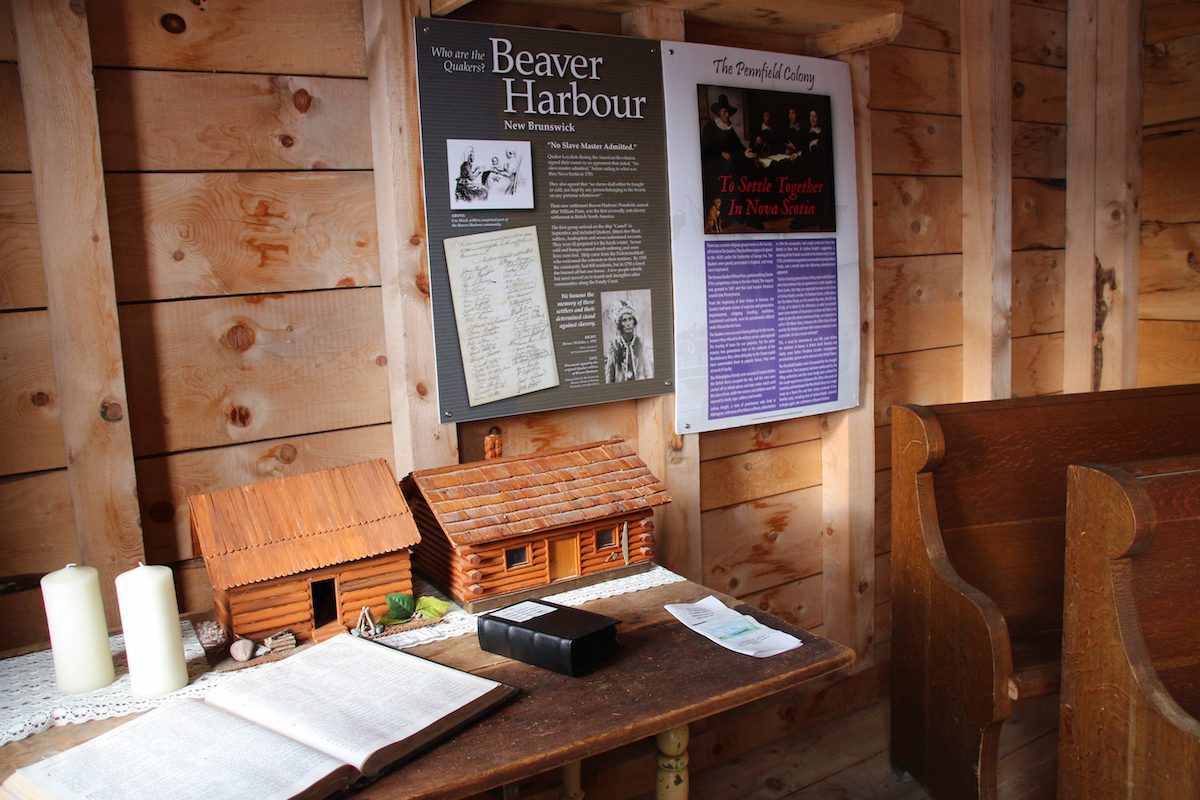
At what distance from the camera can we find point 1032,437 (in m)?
2.15

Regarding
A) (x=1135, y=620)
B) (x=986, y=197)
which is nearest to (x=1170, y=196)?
(x=986, y=197)

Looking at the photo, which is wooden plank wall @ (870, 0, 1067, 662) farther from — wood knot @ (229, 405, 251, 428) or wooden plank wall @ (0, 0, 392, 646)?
wood knot @ (229, 405, 251, 428)

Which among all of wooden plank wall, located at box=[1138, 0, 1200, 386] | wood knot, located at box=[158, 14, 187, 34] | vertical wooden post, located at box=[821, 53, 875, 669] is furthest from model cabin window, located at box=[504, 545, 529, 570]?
wooden plank wall, located at box=[1138, 0, 1200, 386]

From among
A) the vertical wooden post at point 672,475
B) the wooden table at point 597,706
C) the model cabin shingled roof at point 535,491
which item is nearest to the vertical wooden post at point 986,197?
the vertical wooden post at point 672,475

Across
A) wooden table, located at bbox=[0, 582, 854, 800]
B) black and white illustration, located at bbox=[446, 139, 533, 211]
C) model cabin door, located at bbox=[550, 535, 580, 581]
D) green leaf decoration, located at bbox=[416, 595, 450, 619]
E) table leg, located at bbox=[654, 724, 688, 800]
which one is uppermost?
black and white illustration, located at bbox=[446, 139, 533, 211]

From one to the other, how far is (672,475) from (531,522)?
595 millimetres

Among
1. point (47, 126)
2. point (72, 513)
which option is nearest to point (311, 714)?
point (72, 513)

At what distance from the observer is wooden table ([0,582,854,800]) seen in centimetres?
114

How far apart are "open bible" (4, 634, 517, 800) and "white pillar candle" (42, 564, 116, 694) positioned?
17 cm

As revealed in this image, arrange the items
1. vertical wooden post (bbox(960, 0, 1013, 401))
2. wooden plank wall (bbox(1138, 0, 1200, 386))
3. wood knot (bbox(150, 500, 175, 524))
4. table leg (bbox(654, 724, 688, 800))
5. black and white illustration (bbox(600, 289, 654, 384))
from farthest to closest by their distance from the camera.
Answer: wooden plank wall (bbox(1138, 0, 1200, 386)) → vertical wooden post (bbox(960, 0, 1013, 401)) → black and white illustration (bbox(600, 289, 654, 384)) → wood knot (bbox(150, 500, 175, 524)) → table leg (bbox(654, 724, 688, 800))

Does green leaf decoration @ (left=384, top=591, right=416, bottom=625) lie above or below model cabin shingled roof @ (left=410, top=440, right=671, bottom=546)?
below

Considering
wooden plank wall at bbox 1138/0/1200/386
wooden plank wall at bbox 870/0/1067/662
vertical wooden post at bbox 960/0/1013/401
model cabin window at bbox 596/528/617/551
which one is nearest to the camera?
model cabin window at bbox 596/528/617/551

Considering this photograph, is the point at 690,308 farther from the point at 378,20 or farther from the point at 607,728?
the point at 607,728

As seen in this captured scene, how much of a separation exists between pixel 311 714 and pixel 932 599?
140cm
